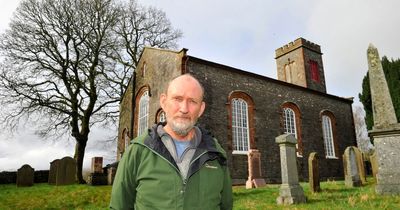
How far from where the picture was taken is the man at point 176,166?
6.46ft

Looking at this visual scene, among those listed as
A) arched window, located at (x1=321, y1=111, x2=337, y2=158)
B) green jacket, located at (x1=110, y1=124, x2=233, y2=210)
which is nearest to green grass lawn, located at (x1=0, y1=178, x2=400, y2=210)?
green jacket, located at (x1=110, y1=124, x2=233, y2=210)

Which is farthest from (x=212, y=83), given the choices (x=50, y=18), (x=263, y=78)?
(x=50, y=18)

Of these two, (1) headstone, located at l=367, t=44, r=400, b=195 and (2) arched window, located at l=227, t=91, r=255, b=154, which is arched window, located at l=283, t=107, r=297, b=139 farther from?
Result: (1) headstone, located at l=367, t=44, r=400, b=195

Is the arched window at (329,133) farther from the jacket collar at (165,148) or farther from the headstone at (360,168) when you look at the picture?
the jacket collar at (165,148)

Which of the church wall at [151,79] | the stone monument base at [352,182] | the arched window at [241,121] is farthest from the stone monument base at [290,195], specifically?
the church wall at [151,79]

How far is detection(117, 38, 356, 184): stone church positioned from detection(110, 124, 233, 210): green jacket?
1365cm

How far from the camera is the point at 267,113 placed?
19.3m

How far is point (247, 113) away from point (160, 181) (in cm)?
1699

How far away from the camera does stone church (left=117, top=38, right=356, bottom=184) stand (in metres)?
16.9

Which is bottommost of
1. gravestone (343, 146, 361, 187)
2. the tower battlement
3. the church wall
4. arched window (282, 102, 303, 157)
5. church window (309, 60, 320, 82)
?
gravestone (343, 146, 361, 187)

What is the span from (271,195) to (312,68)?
25.0 metres

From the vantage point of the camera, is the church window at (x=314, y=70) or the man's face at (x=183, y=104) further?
the church window at (x=314, y=70)

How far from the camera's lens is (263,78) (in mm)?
19859

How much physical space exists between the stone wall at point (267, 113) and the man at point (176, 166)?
13.6m
